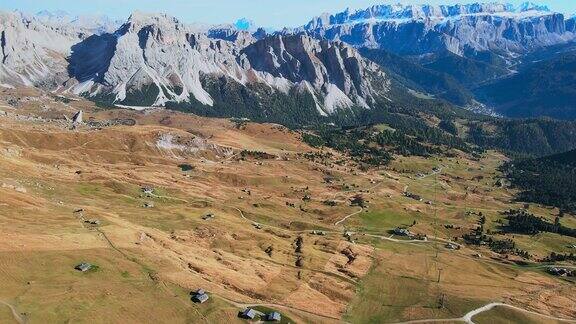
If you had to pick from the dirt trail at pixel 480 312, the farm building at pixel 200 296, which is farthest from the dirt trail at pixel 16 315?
the dirt trail at pixel 480 312

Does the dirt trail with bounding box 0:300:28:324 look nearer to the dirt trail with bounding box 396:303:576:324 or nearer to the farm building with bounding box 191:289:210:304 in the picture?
the farm building with bounding box 191:289:210:304

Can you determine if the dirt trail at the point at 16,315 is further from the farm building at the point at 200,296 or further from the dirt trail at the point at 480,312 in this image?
the dirt trail at the point at 480,312

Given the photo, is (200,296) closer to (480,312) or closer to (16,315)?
(16,315)

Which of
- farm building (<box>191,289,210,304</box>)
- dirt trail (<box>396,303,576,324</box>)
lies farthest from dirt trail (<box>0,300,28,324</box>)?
dirt trail (<box>396,303,576,324</box>)

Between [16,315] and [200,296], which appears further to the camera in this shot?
[200,296]

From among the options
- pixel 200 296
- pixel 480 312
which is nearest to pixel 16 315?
pixel 200 296

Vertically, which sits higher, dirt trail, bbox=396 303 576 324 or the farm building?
the farm building

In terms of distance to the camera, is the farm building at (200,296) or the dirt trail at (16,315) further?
the farm building at (200,296)

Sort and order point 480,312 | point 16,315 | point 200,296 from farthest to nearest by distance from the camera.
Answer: point 480,312 < point 200,296 < point 16,315

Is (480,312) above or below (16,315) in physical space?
below

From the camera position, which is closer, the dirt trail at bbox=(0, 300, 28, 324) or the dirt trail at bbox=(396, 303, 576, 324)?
the dirt trail at bbox=(0, 300, 28, 324)

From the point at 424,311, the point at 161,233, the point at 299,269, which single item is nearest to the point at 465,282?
the point at 424,311

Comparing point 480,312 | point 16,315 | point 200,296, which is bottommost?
point 480,312
